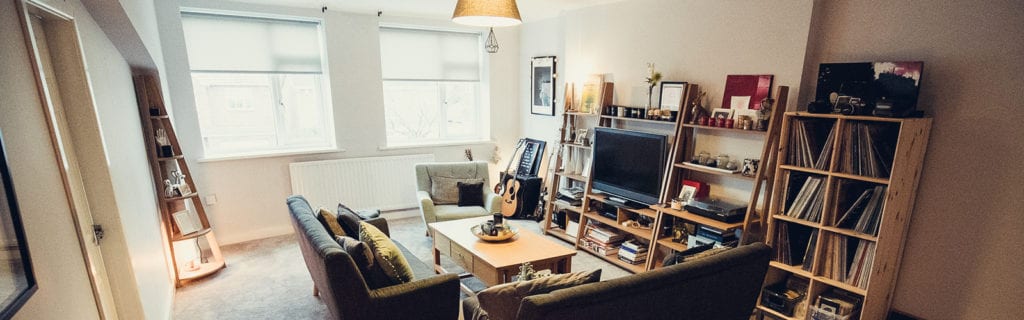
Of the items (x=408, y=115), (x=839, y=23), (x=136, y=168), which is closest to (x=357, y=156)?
(x=408, y=115)

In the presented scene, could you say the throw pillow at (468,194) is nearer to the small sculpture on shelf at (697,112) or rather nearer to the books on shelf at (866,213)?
the small sculpture on shelf at (697,112)

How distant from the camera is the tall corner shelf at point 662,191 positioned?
286 cm

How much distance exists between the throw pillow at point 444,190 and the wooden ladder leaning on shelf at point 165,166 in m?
1.86

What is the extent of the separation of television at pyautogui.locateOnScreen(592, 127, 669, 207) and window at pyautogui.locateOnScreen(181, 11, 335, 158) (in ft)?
9.06

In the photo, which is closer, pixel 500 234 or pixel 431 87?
pixel 500 234

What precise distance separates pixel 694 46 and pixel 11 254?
3.55m

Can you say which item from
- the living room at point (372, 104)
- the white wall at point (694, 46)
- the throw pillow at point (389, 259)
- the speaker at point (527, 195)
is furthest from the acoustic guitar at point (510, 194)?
the throw pillow at point (389, 259)

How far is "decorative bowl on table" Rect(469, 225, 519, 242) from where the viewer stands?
3.03m

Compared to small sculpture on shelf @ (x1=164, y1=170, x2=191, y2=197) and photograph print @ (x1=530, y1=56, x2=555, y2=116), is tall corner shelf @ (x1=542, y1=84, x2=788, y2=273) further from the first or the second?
small sculpture on shelf @ (x1=164, y1=170, x2=191, y2=197)

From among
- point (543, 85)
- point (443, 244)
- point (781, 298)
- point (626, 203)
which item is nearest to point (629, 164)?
point (626, 203)

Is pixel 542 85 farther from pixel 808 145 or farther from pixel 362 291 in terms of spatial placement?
pixel 362 291

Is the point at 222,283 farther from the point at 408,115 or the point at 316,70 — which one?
the point at 408,115

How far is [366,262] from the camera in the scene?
2217mm

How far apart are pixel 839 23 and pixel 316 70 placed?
4281 mm
